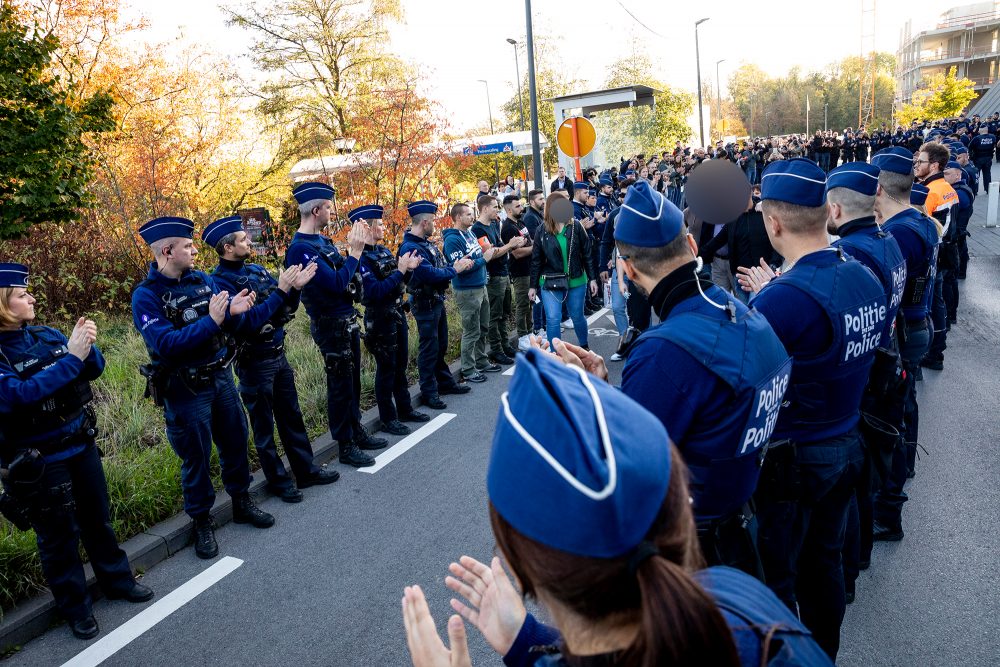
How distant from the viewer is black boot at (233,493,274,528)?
190 inches

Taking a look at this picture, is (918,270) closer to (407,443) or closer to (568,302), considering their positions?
(568,302)

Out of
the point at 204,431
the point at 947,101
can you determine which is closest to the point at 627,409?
the point at 204,431

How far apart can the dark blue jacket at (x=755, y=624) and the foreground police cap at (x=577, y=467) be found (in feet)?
0.76

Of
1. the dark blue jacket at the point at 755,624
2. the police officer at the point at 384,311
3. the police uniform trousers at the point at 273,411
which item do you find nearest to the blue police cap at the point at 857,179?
the dark blue jacket at the point at 755,624

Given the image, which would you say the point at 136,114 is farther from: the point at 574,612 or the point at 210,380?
the point at 574,612

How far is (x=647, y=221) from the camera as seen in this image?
2.33 metres

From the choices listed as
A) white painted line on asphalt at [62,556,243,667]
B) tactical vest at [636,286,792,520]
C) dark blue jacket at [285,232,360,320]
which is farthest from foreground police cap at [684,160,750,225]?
white painted line on asphalt at [62,556,243,667]

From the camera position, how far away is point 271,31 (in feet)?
71.8

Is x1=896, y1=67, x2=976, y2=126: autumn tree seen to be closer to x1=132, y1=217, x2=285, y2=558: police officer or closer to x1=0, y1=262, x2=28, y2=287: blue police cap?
x1=132, y1=217, x2=285, y2=558: police officer

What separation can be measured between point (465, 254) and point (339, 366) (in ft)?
7.54

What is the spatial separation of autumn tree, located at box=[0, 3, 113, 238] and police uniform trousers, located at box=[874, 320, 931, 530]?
29.6 feet

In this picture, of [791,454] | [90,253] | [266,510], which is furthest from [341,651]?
[90,253]

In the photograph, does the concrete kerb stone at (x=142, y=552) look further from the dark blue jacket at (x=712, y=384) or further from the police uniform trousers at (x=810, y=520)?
the police uniform trousers at (x=810, y=520)

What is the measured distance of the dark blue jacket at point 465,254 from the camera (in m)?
7.41
